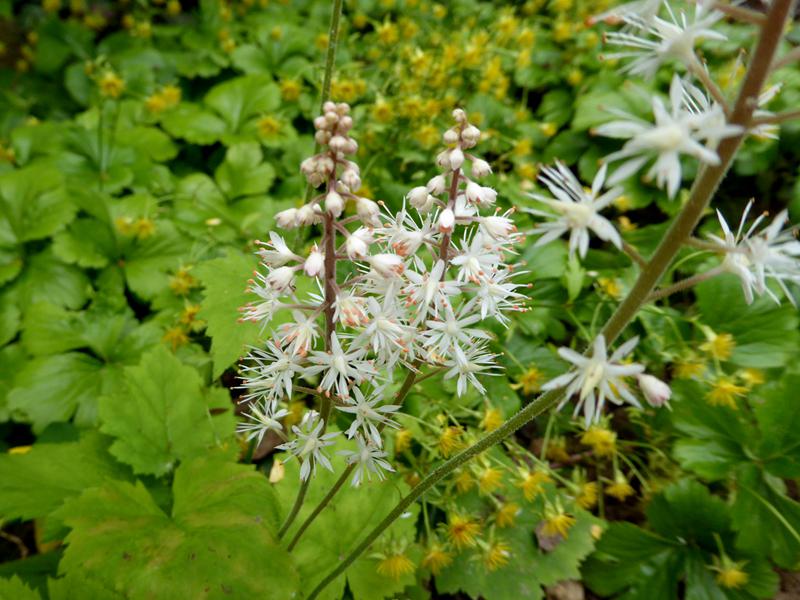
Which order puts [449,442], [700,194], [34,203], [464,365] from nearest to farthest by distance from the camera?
[700,194] → [464,365] → [449,442] → [34,203]

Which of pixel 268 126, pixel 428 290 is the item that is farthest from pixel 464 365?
pixel 268 126

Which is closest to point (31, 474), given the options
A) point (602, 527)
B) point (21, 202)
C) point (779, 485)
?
point (21, 202)

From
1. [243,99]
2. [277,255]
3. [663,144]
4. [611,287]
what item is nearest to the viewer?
[663,144]

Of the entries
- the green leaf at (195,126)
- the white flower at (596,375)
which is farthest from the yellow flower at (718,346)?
the green leaf at (195,126)

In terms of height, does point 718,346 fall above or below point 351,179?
below

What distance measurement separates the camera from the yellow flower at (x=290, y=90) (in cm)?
340

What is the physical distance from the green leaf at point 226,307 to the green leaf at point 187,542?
382 mm

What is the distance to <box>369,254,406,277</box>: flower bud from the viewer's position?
110cm

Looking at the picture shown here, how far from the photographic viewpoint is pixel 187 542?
5.05 feet

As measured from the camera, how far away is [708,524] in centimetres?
203

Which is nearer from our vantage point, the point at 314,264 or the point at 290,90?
the point at 314,264

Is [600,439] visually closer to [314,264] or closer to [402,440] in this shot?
[402,440]

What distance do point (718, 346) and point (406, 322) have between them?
1550 mm

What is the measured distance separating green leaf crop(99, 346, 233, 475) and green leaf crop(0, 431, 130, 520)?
0.12 meters
